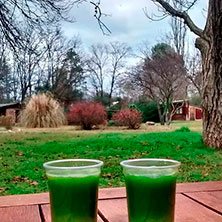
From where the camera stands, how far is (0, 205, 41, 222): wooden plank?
0.60 metres

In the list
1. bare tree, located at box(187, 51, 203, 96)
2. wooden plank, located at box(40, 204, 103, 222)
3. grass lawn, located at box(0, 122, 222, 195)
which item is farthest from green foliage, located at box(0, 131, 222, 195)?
bare tree, located at box(187, 51, 203, 96)

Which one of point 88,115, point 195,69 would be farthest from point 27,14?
point 195,69

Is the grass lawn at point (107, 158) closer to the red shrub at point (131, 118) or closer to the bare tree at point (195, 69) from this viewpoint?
the red shrub at point (131, 118)

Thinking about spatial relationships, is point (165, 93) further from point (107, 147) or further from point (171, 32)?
point (107, 147)

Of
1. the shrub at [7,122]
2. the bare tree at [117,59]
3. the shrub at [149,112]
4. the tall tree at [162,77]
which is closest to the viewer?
the shrub at [7,122]

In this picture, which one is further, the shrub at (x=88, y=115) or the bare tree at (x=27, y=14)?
the shrub at (x=88, y=115)

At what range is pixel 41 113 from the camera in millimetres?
9453

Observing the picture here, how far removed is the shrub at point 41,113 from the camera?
9.32m

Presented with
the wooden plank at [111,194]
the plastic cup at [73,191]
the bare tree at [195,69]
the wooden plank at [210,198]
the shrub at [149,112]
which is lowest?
the wooden plank at [111,194]

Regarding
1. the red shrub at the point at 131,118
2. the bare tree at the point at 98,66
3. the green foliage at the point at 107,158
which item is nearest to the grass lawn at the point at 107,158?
the green foliage at the point at 107,158

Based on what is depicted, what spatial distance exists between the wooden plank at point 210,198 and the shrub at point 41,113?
8.81 metres

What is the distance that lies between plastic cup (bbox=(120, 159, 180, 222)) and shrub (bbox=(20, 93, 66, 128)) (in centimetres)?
910

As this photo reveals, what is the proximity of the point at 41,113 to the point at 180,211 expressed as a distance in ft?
29.9

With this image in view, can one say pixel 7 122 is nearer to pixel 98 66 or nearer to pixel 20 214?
pixel 98 66
